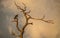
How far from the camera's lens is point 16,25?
216cm

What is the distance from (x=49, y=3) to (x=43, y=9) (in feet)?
0.37

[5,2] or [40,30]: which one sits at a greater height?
[5,2]

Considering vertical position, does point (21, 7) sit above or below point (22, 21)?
above

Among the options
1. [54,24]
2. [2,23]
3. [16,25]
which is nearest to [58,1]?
[54,24]

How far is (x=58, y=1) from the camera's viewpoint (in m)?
2.19

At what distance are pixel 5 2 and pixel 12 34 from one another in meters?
0.44

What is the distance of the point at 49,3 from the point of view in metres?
2.20

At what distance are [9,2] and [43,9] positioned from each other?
0.46m

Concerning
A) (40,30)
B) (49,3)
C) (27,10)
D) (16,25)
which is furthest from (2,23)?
(49,3)

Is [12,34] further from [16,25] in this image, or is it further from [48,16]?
[48,16]

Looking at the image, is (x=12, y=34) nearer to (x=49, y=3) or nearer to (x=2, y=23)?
(x=2, y=23)

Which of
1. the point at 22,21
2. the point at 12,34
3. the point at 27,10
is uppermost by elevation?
the point at 27,10

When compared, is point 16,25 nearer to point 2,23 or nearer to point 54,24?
point 2,23

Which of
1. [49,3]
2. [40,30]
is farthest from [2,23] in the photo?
[49,3]
